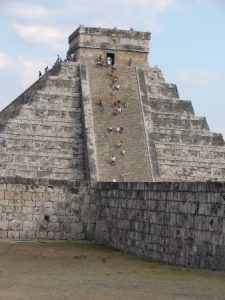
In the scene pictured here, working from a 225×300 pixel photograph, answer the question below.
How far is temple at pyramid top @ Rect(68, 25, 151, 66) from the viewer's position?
40219 mm

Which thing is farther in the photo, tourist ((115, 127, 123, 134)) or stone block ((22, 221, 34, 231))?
tourist ((115, 127, 123, 134))

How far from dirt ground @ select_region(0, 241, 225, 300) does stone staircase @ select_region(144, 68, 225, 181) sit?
600 inches

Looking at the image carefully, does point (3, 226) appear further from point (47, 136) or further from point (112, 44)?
point (112, 44)

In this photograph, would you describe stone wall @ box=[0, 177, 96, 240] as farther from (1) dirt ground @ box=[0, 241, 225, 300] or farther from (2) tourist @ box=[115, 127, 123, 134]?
(2) tourist @ box=[115, 127, 123, 134]

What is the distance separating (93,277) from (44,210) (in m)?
9.09

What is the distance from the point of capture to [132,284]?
13.0m

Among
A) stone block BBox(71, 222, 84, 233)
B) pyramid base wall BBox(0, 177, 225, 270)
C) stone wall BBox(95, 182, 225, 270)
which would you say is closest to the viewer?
stone wall BBox(95, 182, 225, 270)

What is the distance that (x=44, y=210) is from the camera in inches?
914

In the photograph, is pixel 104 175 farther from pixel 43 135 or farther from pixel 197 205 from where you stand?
pixel 197 205

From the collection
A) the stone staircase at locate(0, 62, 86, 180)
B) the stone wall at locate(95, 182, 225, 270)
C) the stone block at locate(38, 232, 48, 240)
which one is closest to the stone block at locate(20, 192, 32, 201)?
the stone block at locate(38, 232, 48, 240)

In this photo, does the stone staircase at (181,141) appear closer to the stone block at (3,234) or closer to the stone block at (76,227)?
the stone block at (76,227)

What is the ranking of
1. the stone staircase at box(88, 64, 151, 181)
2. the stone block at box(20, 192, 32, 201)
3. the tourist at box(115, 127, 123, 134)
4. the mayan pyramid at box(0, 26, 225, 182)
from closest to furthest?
the stone block at box(20, 192, 32, 201), the stone staircase at box(88, 64, 151, 181), the mayan pyramid at box(0, 26, 225, 182), the tourist at box(115, 127, 123, 134)

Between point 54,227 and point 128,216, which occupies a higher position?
point 128,216

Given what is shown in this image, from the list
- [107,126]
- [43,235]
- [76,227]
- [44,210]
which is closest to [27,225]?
[43,235]
